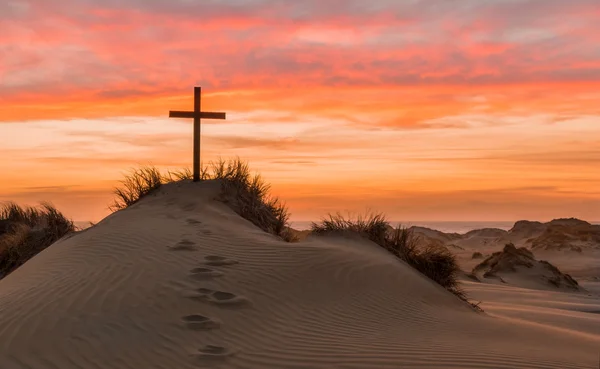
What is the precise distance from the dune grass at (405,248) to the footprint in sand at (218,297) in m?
4.61

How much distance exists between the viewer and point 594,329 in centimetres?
1033

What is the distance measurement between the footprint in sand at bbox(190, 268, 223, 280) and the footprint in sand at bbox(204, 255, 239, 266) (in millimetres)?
319

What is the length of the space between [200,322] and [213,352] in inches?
31.2

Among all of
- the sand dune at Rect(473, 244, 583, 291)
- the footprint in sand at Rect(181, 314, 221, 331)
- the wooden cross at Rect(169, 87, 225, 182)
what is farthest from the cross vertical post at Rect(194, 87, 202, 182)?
the sand dune at Rect(473, 244, 583, 291)

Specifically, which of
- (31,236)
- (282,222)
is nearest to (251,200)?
(282,222)

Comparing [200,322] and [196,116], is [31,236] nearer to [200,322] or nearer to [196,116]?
[196,116]

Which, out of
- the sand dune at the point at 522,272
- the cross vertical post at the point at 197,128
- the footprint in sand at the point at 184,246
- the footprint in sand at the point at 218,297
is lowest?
the sand dune at the point at 522,272

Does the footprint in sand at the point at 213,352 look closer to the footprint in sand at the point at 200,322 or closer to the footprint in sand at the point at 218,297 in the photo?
the footprint in sand at the point at 200,322

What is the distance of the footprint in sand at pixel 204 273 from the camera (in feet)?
29.8

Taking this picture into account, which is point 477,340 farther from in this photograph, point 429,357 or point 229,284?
point 229,284

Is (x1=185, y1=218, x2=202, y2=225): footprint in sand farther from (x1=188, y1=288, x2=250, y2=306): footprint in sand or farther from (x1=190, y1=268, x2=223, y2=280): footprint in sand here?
(x1=188, y1=288, x2=250, y2=306): footprint in sand

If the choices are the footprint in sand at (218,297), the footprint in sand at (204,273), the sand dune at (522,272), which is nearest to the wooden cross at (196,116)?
the footprint in sand at (204,273)

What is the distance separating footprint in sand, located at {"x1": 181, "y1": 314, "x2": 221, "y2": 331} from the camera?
7.50m

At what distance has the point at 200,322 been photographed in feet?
24.9
